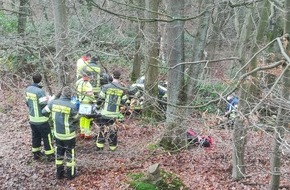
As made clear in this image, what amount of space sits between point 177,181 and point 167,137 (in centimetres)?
182

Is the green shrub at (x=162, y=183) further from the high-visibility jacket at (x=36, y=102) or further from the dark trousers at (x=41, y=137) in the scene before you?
the high-visibility jacket at (x=36, y=102)

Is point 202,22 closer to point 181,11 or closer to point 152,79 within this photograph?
point 181,11

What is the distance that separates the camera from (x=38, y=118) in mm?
9906

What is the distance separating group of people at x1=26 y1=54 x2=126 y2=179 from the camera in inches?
361

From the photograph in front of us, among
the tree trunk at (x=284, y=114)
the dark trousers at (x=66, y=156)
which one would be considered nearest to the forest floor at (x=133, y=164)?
the dark trousers at (x=66, y=156)

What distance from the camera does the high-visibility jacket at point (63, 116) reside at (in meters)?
9.12

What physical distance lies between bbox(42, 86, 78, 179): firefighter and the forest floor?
→ 13.4 inches

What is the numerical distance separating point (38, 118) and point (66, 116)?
1088mm

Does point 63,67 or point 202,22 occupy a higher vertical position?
point 202,22

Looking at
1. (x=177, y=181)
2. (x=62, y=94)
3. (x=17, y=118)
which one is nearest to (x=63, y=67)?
(x=62, y=94)

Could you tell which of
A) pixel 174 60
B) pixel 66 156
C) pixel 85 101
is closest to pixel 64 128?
pixel 66 156

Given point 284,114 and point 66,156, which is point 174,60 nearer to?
point 66,156

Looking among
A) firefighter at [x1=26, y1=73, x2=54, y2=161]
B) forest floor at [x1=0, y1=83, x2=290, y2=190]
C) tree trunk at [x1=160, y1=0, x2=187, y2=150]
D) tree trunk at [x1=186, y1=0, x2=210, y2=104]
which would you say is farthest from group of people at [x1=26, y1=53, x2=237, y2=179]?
tree trunk at [x1=186, y1=0, x2=210, y2=104]

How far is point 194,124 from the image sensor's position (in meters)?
6.78
